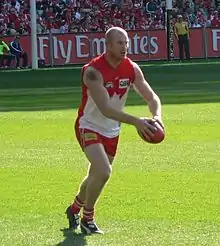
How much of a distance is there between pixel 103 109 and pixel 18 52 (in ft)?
116

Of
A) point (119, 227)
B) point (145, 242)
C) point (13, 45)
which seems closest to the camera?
point (145, 242)

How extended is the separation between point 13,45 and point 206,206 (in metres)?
33.2

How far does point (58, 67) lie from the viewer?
44656 millimetres

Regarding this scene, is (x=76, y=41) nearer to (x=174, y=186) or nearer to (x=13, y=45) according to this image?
(x=13, y=45)

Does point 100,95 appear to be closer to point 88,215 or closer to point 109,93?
point 109,93

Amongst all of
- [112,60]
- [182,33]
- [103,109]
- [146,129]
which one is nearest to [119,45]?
[112,60]

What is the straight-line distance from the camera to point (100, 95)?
9773 millimetres

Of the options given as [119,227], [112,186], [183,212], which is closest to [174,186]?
[112,186]

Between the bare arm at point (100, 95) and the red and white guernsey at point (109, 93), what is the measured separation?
0.08 meters

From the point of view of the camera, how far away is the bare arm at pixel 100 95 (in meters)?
9.70

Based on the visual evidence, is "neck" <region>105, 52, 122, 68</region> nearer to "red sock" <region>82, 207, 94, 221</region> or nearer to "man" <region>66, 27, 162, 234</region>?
"man" <region>66, 27, 162, 234</region>

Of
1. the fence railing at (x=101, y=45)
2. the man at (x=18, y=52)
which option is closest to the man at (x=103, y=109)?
the man at (x=18, y=52)

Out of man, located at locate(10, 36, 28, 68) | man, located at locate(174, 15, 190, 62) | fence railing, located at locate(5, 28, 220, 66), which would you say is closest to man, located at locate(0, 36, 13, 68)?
man, located at locate(10, 36, 28, 68)

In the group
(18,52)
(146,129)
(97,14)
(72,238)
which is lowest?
(18,52)
